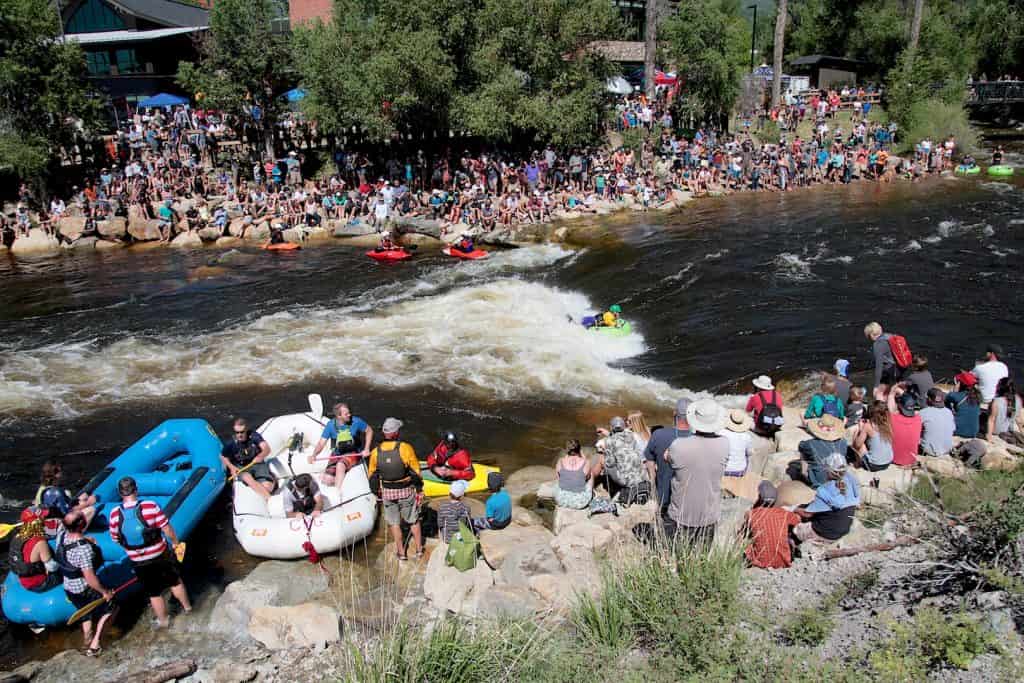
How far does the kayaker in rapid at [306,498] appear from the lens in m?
8.49

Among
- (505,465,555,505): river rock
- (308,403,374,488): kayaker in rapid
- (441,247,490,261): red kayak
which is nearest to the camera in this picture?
(308,403,374,488): kayaker in rapid

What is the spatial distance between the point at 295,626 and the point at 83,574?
7.18 feet

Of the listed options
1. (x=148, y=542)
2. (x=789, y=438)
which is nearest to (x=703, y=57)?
(x=789, y=438)

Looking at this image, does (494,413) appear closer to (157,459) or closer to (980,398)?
(157,459)

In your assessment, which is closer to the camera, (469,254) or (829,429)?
(829,429)

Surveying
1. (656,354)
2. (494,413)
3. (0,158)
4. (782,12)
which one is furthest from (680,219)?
(0,158)

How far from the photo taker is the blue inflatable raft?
24.9 feet

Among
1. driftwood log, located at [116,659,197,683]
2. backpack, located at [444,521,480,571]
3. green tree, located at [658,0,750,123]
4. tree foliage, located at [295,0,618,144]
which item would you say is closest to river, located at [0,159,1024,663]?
driftwood log, located at [116,659,197,683]

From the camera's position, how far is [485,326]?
1609cm

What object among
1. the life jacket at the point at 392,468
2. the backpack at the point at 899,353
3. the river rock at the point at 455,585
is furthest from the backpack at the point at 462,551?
the backpack at the point at 899,353

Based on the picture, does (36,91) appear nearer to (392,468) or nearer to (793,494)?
(392,468)

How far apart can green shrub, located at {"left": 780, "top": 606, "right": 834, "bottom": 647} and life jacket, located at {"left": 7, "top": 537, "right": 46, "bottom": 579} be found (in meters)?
6.94

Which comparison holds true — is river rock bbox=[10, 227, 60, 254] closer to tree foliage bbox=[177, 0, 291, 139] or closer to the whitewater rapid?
tree foliage bbox=[177, 0, 291, 139]

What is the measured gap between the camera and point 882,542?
6.71m
